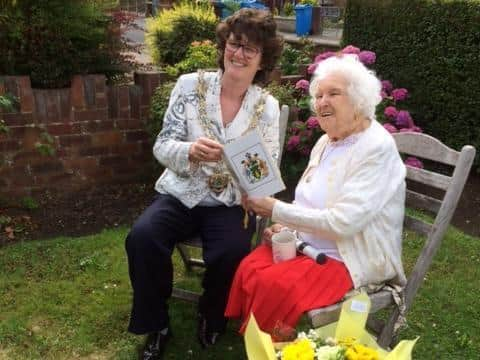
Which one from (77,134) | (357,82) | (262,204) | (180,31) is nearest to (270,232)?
(262,204)

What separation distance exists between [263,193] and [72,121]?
2.42 meters

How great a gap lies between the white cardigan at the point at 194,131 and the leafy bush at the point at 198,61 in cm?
183

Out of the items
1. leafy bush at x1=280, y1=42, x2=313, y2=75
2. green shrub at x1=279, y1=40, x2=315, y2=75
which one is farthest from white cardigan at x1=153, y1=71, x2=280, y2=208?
leafy bush at x1=280, y1=42, x2=313, y2=75

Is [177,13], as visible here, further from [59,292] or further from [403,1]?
[59,292]

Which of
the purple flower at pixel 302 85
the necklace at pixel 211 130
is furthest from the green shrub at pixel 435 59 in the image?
the necklace at pixel 211 130

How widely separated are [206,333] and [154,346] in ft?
0.92

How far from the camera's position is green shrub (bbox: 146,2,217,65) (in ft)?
17.8

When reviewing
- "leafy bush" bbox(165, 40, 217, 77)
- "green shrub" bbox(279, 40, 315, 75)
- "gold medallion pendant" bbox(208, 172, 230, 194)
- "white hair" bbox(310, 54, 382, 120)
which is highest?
"white hair" bbox(310, 54, 382, 120)

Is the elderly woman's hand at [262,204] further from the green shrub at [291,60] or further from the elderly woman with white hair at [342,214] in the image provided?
the green shrub at [291,60]

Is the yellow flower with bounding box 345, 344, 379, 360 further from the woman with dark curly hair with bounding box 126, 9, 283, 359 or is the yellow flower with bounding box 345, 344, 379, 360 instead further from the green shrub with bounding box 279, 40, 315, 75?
the green shrub with bounding box 279, 40, 315, 75

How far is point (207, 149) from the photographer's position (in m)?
2.45

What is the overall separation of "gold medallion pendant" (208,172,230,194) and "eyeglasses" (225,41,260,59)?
0.59m

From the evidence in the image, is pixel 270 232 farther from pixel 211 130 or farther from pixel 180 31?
pixel 180 31

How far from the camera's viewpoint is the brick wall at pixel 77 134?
4105 mm
